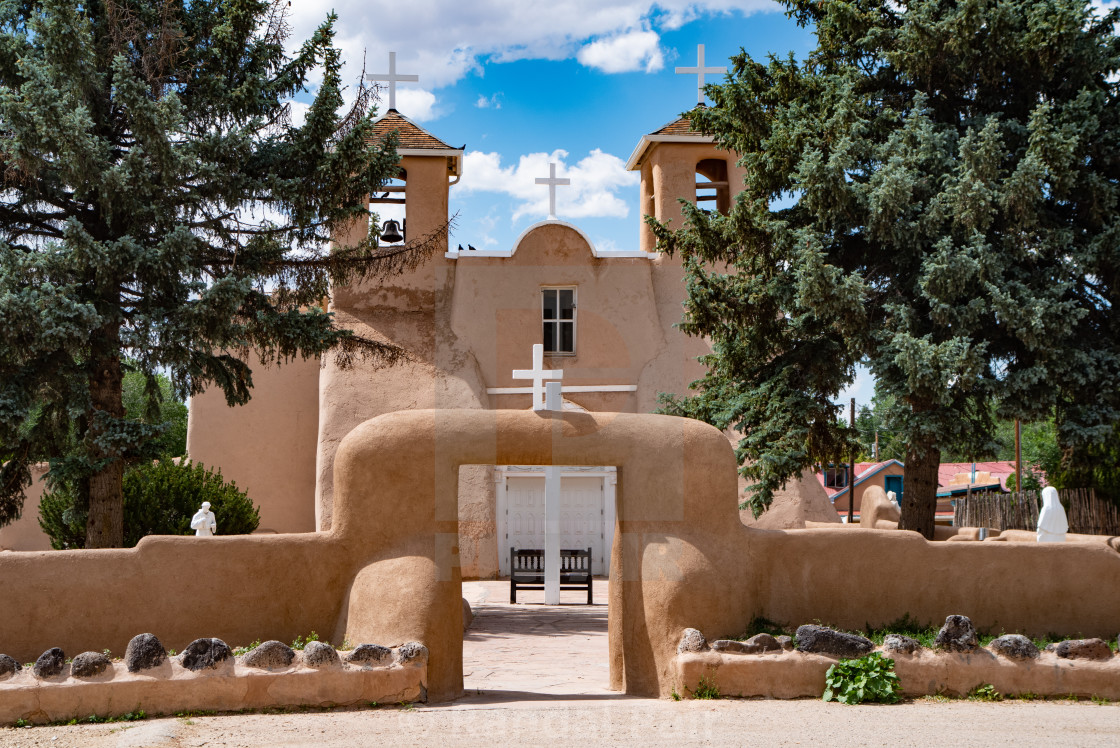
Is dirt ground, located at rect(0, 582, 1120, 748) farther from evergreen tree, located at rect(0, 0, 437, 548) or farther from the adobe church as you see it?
the adobe church

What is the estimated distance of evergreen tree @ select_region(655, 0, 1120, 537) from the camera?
11922 millimetres

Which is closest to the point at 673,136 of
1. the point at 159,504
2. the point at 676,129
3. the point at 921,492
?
the point at 676,129

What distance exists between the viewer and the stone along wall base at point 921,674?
29.1 ft

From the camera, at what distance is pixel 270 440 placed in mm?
21094

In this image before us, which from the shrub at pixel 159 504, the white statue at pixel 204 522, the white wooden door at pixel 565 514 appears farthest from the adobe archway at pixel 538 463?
the white wooden door at pixel 565 514

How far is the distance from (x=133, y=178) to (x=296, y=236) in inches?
90.4

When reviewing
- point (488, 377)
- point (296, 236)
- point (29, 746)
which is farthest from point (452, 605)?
point (488, 377)

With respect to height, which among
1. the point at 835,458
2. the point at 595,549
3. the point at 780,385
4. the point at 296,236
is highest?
the point at 296,236

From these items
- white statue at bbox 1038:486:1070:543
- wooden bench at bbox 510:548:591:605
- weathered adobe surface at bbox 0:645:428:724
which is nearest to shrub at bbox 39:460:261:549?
wooden bench at bbox 510:548:591:605

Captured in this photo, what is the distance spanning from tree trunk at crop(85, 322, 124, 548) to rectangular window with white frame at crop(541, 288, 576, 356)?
9.79 metres

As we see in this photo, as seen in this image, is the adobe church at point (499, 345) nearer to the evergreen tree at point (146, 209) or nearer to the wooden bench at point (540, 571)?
the wooden bench at point (540, 571)

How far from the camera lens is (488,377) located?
20.6m

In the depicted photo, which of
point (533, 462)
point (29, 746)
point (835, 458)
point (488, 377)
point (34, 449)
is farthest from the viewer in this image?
point (488, 377)

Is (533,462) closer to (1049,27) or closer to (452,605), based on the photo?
(452,605)
